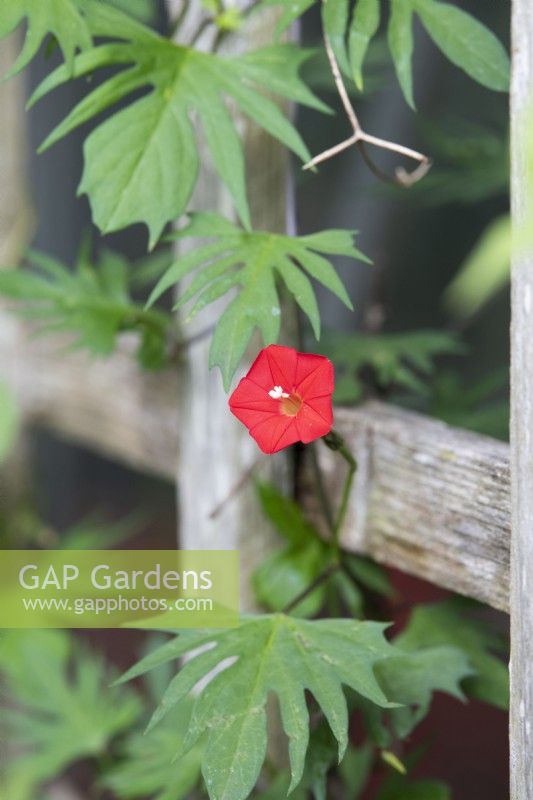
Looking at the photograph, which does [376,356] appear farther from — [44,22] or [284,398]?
[44,22]

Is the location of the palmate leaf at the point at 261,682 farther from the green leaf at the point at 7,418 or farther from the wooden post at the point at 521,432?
the green leaf at the point at 7,418

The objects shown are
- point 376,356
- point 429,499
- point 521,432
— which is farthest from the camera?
point 376,356

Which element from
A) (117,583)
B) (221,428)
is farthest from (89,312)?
(117,583)

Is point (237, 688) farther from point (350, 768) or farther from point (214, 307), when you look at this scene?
point (350, 768)

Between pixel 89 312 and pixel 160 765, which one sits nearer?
pixel 89 312

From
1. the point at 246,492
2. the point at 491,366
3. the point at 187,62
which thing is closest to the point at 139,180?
the point at 187,62

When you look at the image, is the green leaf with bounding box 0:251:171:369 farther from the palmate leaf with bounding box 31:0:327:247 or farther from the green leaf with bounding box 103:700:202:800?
the green leaf with bounding box 103:700:202:800

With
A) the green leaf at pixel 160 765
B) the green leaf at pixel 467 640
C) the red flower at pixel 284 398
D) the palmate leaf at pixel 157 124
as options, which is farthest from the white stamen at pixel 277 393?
the green leaf at pixel 160 765
